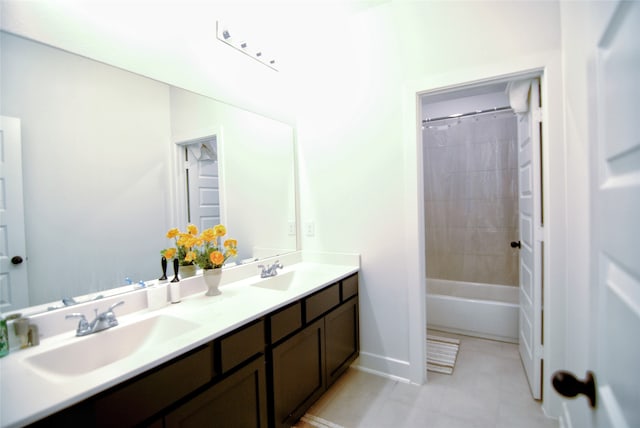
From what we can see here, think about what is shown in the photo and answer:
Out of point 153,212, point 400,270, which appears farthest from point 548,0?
point 153,212

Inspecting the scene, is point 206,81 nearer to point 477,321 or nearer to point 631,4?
point 631,4

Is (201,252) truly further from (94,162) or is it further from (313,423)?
(313,423)

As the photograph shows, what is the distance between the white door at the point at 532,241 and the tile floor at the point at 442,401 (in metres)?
0.15

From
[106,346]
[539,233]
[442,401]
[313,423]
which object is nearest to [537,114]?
[539,233]

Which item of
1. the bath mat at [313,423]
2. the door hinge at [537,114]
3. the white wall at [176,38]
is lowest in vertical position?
the bath mat at [313,423]

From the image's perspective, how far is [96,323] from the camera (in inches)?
48.8

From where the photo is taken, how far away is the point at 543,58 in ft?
5.74

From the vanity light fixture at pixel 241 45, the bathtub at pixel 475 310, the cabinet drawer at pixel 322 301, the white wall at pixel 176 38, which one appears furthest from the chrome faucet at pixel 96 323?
the bathtub at pixel 475 310

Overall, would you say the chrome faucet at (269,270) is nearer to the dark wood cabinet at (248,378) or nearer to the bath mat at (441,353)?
the dark wood cabinet at (248,378)

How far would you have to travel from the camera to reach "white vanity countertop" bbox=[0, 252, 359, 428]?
817mm

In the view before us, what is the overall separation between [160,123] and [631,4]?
5.91 feet

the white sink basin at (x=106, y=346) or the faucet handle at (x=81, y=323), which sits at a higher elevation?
the faucet handle at (x=81, y=323)

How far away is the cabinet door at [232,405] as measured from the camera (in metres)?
1.12

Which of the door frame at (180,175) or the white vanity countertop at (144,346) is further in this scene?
the door frame at (180,175)
